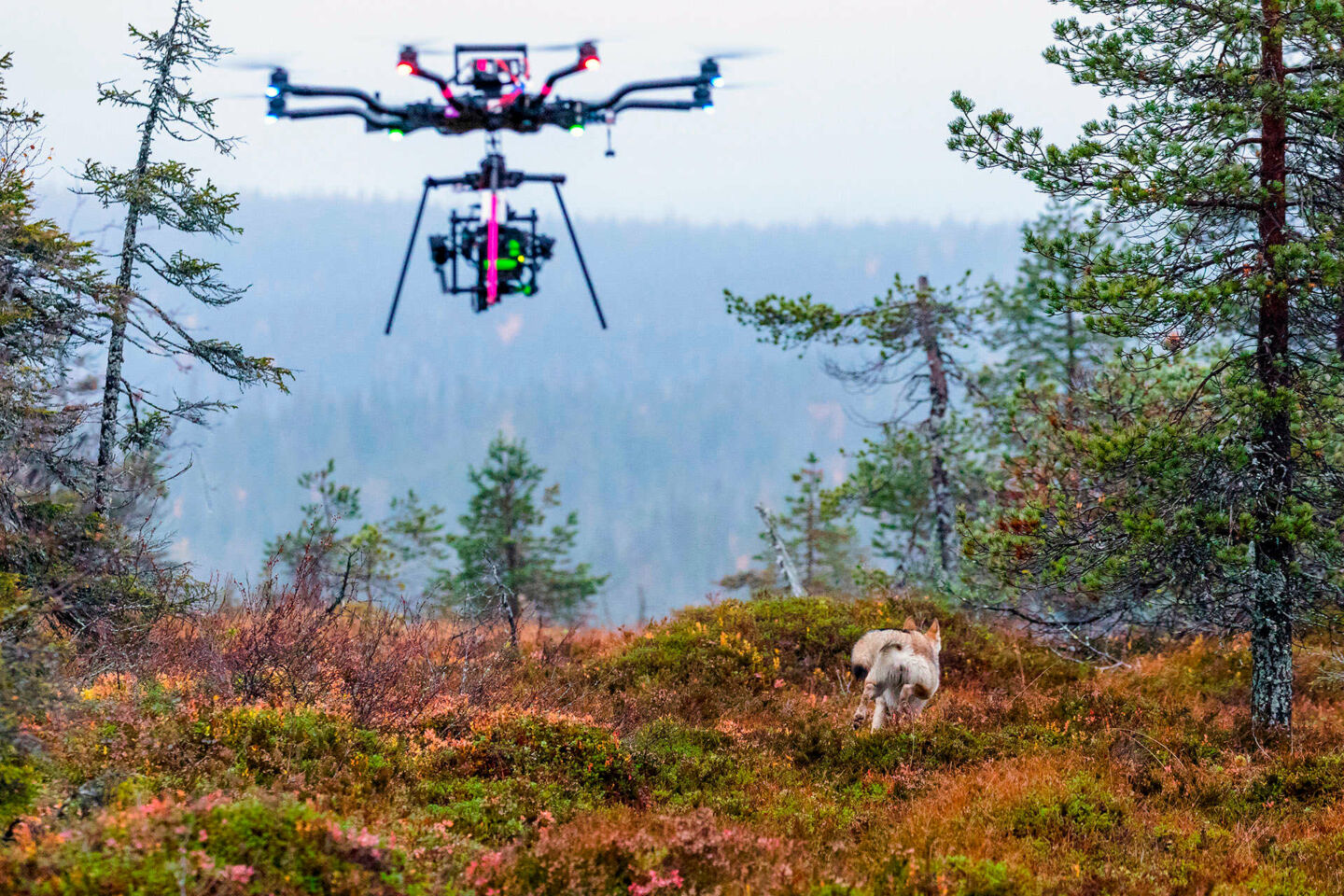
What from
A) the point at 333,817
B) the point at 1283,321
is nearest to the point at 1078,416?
the point at 1283,321

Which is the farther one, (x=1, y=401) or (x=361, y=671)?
(x=361, y=671)

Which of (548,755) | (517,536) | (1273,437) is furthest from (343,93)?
(517,536)

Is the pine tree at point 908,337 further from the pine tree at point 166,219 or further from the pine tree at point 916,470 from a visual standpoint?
the pine tree at point 166,219

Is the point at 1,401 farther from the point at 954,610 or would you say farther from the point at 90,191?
the point at 954,610

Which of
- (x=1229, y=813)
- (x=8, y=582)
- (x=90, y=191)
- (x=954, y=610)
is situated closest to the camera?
(x=8, y=582)

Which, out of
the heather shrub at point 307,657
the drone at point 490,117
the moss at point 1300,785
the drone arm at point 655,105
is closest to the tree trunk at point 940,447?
the drone arm at point 655,105

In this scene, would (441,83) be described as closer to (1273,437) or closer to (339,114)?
(339,114)

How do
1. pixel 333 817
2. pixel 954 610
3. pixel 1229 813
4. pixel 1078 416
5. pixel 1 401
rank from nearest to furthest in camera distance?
pixel 333 817
pixel 1 401
pixel 1229 813
pixel 954 610
pixel 1078 416

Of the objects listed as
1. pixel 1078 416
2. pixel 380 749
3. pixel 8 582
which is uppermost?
pixel 1078 416
